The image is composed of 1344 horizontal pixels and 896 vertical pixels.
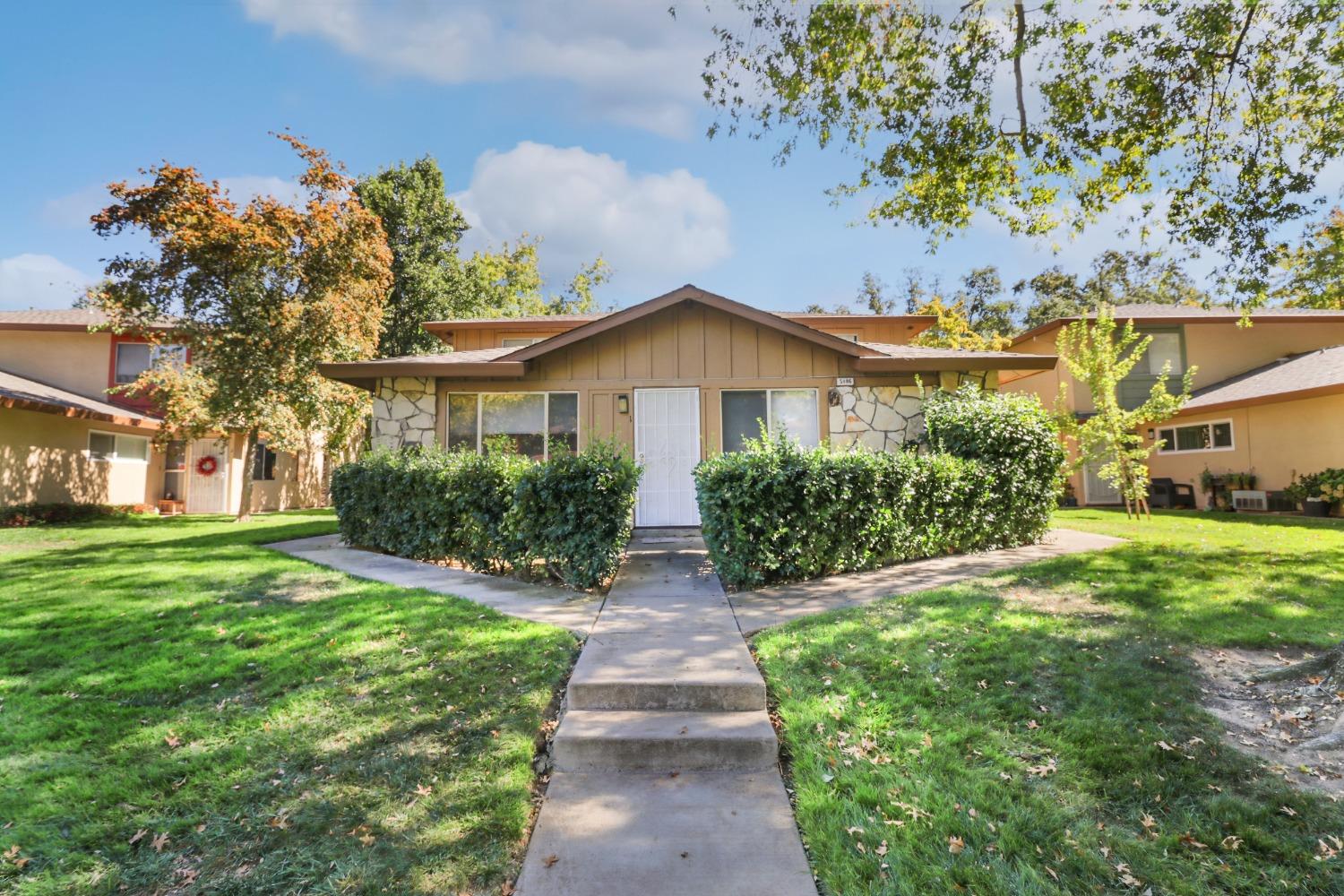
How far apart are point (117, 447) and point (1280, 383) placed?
1166 inches

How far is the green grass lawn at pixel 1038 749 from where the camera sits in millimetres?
2227

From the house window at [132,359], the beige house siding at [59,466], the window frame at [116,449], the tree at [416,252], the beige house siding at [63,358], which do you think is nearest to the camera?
the beige house siding at [59,466]

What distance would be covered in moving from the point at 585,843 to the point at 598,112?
12.1 meters

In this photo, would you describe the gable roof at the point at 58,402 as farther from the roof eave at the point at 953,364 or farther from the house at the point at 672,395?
the roof eave at the point at 953,364

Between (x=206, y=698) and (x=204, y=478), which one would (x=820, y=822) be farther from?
(x=204, y=478)

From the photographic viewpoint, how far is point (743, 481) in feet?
19.6

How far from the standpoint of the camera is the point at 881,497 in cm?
664

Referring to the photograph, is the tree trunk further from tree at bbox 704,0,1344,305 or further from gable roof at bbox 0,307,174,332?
tree at bbox 704,0,1344,305

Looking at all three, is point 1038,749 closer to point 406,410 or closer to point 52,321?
point 406,410

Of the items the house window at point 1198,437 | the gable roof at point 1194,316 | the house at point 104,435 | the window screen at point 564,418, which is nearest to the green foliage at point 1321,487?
the house window at point 1198,437

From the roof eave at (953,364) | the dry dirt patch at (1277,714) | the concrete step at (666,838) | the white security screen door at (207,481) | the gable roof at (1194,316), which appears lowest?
the concrete step at (666,838)

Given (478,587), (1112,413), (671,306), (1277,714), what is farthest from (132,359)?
(1112,413)

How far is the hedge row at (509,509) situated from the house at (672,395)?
6.57 feet

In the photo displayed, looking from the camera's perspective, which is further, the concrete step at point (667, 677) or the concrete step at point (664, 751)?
the concrete step at point (667, 677)
